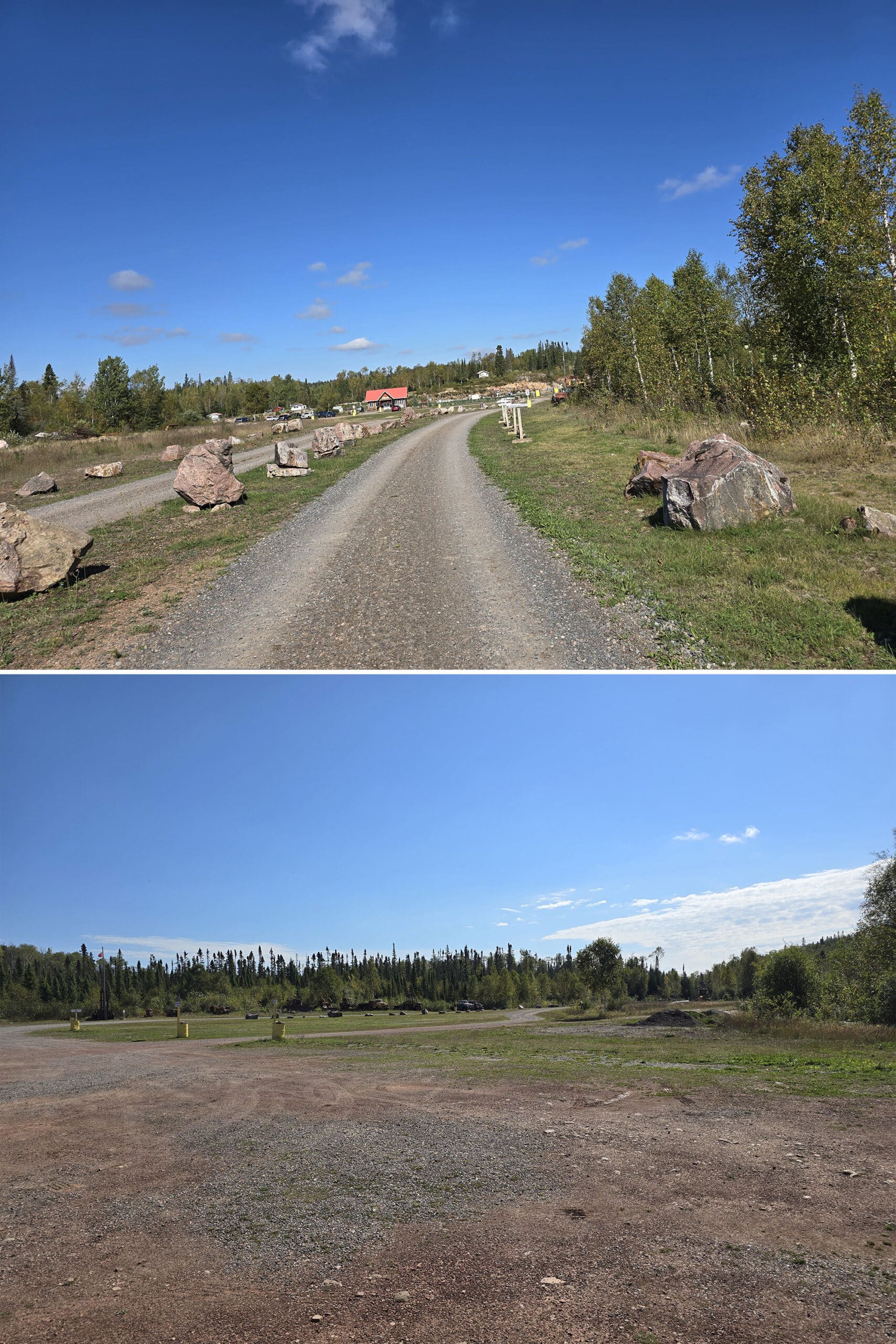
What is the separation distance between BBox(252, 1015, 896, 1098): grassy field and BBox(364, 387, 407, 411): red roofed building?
304 feet

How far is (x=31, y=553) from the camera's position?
44.5 ft

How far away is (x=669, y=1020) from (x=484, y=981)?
5451cm

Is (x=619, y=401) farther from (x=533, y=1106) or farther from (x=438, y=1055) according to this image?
(x=533, y=1106)

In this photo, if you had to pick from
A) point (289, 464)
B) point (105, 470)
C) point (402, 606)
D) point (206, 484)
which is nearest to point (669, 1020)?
point (402, 606)

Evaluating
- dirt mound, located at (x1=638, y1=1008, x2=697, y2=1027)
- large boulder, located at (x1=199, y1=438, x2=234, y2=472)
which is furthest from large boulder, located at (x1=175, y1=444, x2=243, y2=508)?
dirt mound, located at (x1=638, y1=1008, x2=697, y2=1027)

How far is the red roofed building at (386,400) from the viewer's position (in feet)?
363

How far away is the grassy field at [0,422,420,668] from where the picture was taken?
415 inches

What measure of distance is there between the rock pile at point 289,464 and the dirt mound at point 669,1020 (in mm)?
24488

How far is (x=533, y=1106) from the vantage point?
36.8ft

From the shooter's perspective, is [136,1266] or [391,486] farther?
[391,486]

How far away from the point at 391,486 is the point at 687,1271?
2091cm

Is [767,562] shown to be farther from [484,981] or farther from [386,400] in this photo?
[386,400]

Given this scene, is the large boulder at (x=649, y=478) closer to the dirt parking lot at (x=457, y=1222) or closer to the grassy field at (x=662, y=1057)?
the grassy field at (x=662, y=1057)

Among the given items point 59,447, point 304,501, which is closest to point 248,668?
point 304,501
